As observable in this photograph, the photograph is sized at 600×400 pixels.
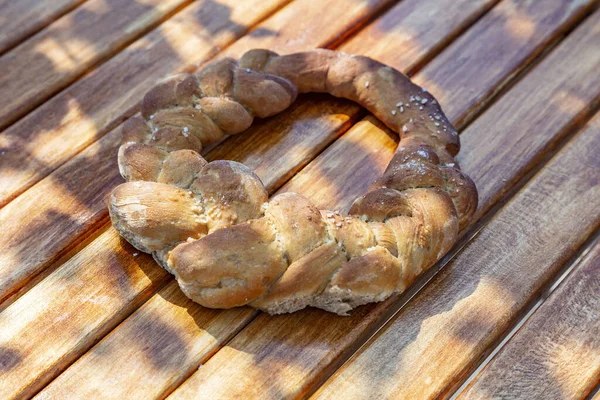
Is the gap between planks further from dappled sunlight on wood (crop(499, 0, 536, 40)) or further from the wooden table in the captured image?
dappled sunlight on wood (crop(499, 0, 536, 40))

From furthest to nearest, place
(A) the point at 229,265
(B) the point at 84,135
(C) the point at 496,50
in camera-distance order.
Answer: (C) the point at 496,50, (B) the point at 84,135, (A) the point at 229,265

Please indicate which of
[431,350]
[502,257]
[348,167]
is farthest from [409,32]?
[431,350]

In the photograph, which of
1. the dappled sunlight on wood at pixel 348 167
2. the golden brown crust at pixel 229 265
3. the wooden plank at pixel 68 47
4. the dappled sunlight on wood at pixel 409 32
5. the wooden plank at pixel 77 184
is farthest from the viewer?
the dappled sunlight on wood at pixel 409 32

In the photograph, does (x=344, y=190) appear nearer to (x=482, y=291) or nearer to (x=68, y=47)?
(x=482, y=291)

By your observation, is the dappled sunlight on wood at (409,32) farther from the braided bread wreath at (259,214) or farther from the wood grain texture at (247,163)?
the braided bread wreath at (259,214)

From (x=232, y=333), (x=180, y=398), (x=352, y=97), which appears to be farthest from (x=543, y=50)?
(x=180, y=398)

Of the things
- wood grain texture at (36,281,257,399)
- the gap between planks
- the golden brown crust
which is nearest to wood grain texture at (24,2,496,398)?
wood grain texture at (36,281,257,399)

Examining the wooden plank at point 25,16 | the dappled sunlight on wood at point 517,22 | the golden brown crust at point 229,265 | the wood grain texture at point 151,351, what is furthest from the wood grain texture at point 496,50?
the wooden plank at point 25,16
